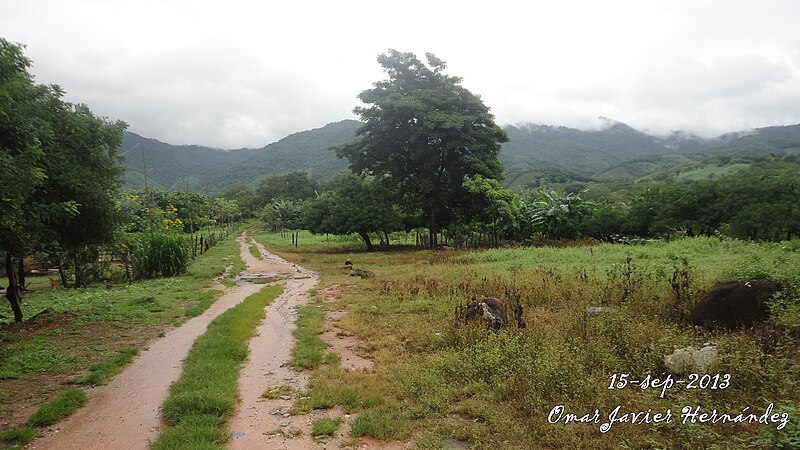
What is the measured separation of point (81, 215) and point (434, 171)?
2384 cm

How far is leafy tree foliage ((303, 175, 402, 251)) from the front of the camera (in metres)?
32.5

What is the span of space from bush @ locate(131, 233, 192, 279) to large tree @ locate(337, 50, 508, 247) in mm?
15091

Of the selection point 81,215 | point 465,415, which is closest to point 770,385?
point 465,415

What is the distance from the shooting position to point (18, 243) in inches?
390

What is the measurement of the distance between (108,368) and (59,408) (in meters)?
1.98

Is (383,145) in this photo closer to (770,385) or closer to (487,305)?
(487,305)

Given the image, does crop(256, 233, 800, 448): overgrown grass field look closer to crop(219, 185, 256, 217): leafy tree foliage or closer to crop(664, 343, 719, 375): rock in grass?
crop(664, 343, 719, 375): rock in grass

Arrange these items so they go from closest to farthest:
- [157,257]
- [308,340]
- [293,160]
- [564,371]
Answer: [564,371] → [308,340] → [157,257] → [293,160]

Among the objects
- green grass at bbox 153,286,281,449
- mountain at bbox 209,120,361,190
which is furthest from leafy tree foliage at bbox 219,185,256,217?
green grass at bbox 153,286,281,449

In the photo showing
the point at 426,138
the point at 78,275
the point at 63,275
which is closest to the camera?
the point at 78,275

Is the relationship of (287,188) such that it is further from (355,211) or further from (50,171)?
(50,171)

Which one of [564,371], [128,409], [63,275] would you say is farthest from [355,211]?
[564,371]

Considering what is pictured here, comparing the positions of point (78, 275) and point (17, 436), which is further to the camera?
point (78, 275)

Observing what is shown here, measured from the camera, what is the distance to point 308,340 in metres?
9.95
